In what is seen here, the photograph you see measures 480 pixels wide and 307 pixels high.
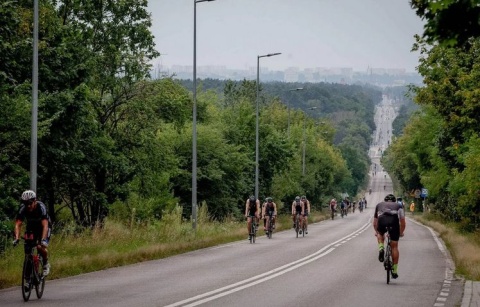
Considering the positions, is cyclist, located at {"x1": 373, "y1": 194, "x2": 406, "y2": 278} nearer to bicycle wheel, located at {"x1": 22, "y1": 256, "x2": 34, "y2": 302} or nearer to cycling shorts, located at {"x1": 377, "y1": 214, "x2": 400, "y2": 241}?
cycling shorts, located at {"x1": 377, "y1": 214, "x2": 400, "y2": 241}

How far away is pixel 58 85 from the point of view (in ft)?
107

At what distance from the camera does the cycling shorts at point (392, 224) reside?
1895cm

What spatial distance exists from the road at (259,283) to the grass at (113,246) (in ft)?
1.68

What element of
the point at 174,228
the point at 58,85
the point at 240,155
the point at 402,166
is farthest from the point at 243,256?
the point at 402,166

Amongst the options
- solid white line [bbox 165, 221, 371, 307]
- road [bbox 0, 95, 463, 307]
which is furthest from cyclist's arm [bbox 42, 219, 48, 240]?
solid white line [bbox 165, 221, 371, 307]

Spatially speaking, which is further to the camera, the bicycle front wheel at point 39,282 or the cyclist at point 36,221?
the cyclist at point 36,221

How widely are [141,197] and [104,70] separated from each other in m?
7.12

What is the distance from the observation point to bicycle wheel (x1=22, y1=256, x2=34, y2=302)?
14672 millimetres

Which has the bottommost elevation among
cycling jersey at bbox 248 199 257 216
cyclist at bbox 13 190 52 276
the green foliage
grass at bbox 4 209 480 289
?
grass at bbox 4 209 480 289

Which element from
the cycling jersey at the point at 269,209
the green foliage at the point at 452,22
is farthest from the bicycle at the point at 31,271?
the cycling jersey at the point at 269,209

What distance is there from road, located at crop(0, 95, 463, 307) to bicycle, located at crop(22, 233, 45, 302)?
23cm

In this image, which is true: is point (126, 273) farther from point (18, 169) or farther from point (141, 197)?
point (141, 197)

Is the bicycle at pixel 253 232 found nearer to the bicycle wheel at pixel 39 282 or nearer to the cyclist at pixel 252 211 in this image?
the cyclist at pixel 252 211

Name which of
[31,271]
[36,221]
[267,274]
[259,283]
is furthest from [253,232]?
[31,271]
